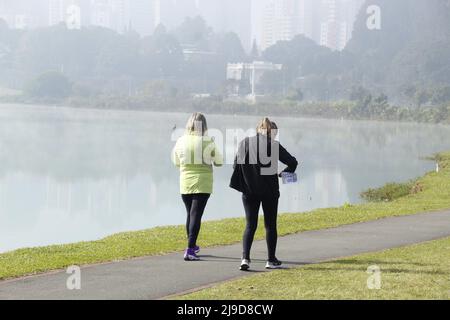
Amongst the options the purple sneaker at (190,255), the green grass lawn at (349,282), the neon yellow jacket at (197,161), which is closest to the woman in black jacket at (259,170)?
the neon yellow jacket at (197,161)

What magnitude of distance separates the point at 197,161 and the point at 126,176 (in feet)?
102

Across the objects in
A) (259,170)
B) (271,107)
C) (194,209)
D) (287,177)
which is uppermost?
(271,107)

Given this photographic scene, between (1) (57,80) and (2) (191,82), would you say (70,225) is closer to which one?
(1) (57,80)

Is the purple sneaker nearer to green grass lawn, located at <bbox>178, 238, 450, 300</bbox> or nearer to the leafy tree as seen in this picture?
green grass lawn, located at <bbox>178, 238, 450, 300</bbox>

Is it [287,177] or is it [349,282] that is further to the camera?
[287,177]

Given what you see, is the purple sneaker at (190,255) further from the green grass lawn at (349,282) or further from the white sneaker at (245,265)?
the green grass lawn at (349,282)

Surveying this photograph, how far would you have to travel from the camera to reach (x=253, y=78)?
168250 millimetres

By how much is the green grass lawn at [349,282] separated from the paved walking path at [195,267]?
0.39 metres

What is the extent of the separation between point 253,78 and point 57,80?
40.0 metres

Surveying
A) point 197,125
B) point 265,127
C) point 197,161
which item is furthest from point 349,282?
point 197,125

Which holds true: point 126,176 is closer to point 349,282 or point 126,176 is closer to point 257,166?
point 257,166

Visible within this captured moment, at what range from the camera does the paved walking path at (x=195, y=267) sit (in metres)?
7.84

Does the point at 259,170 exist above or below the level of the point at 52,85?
below

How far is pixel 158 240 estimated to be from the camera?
1187cm
